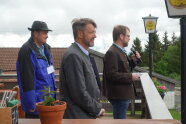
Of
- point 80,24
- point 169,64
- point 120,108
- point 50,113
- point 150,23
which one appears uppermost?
point 150,23

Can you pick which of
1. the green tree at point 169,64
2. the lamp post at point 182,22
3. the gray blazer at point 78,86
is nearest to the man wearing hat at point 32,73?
the gray blazer at point 78,86

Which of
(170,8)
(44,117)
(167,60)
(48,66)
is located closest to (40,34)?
(48,66)

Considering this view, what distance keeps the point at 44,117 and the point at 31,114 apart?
1396mm

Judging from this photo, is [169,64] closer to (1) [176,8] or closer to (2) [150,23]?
(2) [150,23]

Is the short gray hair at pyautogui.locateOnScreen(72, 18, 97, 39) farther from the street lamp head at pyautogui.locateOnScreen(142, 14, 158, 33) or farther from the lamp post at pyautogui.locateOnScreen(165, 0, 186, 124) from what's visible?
the street lamp head at pyautogui.locateOnScreen(142, 14, 158, 33)

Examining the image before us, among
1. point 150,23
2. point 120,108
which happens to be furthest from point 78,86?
point 150,23

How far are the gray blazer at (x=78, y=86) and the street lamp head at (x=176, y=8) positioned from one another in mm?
1035

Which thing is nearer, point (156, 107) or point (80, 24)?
point (80, 24)

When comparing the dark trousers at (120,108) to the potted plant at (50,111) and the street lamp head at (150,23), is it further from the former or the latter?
the street lamp head at (150,23)

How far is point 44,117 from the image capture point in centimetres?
166

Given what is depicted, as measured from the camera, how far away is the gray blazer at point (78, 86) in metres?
2.23

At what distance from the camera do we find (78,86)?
2.22 m

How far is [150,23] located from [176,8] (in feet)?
24.3

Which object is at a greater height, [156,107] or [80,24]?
[80,24]
